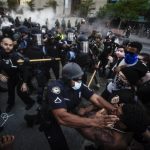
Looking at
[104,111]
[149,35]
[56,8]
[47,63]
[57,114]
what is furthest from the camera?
[56,8]

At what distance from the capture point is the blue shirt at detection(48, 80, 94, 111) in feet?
11.7

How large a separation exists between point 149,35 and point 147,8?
7509mm

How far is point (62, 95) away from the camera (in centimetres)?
368

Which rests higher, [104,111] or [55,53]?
[104,111]

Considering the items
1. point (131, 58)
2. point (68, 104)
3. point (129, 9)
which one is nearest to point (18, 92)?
point (131, 58)

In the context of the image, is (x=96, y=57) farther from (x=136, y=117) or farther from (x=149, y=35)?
(x=149, y=35)

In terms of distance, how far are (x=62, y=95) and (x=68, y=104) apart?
198 mm

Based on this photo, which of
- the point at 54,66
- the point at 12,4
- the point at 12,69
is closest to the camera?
the point at 12,69

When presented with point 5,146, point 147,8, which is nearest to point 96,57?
point 5,146

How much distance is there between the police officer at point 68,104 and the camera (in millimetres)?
3275

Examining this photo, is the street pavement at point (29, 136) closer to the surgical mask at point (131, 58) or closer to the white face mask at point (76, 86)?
the surgical mask at point (131, 58)

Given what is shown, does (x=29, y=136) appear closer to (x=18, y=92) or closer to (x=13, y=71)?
(x=18, y=92)

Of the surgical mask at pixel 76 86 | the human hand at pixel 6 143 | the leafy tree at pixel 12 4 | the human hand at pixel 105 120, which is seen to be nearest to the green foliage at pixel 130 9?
the leafy tree at pixel 12 4

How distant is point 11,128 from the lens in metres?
5.98
